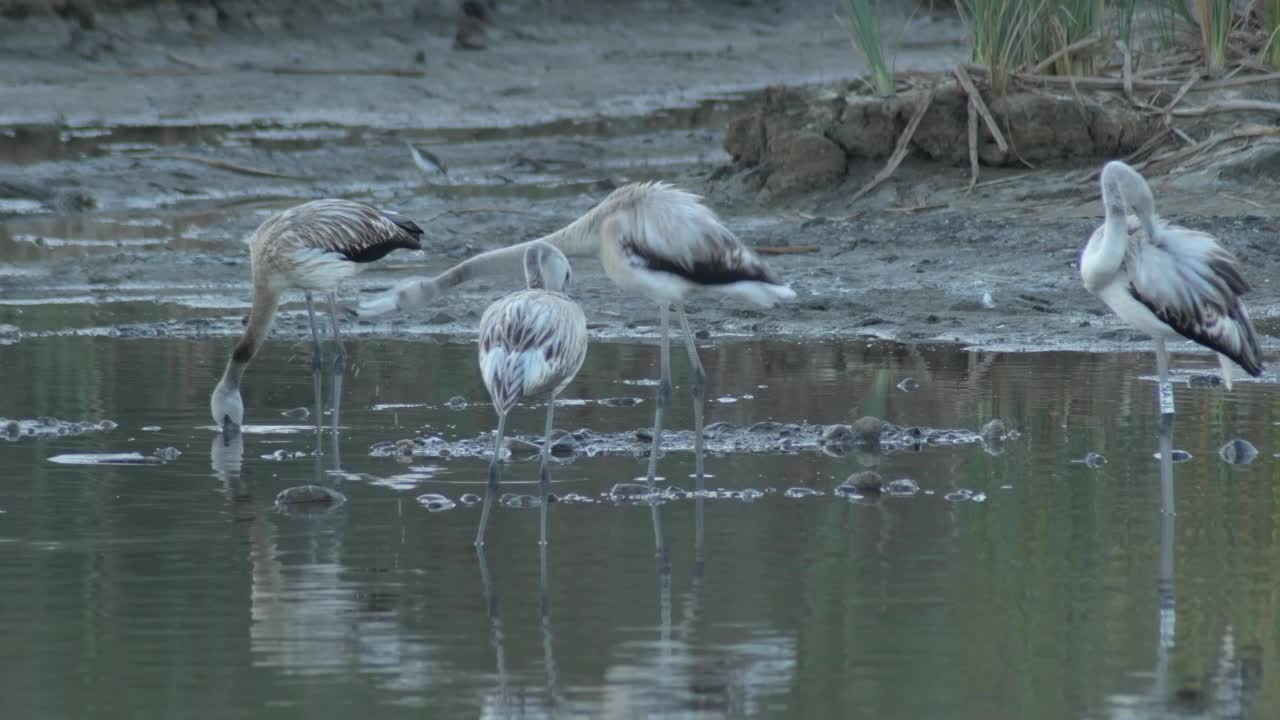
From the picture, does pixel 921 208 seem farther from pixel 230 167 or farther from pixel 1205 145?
pixel 230 167

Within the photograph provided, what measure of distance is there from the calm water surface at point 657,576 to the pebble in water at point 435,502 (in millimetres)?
45

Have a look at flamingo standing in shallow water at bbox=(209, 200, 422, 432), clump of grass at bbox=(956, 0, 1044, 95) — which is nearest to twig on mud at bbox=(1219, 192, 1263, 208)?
clump of grass at bbox=(956, 0, 1044, 95)

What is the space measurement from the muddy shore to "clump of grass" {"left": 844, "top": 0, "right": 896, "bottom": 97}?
54cm

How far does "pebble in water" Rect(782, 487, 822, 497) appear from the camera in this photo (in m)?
6.91

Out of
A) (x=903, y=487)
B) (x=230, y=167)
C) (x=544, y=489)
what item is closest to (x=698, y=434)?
(x=903, y=487)

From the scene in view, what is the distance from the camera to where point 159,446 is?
800 centimetres

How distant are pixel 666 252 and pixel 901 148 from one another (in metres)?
6.81

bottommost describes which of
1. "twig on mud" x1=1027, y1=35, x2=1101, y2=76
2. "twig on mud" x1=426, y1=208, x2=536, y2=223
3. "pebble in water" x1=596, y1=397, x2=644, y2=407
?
"pebble in water" x1=596, y1=397, x2=644, y2=407

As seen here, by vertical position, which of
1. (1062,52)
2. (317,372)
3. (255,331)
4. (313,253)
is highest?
(1062,52)

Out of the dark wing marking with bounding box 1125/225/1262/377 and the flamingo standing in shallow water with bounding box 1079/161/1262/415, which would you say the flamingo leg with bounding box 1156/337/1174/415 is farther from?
the dark wing marking with bounding box 1125/225/1262/377

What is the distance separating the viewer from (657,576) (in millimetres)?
5754

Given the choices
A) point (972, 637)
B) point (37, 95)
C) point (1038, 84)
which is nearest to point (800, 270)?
point (1038, 84)

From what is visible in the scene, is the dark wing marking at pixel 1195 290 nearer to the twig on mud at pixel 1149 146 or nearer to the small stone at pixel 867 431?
the small stone at pixel 867 431

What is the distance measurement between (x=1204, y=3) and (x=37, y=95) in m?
11.4
